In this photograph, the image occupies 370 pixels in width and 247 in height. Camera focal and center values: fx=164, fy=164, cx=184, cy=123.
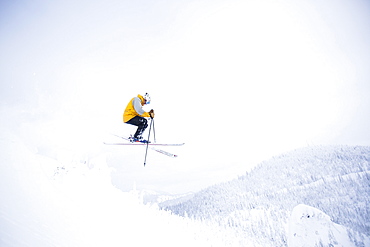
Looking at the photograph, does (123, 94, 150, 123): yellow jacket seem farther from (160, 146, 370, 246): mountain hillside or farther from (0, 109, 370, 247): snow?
(160, 146, 370, 246): mountain hillside

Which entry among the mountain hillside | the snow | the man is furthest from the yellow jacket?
the mountain hillside

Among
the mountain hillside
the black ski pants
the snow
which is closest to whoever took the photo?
the snow

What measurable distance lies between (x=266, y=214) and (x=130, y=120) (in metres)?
84.7

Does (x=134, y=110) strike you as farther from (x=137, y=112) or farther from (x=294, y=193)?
(x=294, y=193)

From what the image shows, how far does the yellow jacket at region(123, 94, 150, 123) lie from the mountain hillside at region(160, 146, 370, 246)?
47940 millimetres

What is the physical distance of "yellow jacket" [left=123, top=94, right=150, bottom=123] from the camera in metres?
9.91

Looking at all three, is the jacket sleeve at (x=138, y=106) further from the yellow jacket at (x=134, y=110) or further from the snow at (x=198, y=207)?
the snow at (x=198, y=207)

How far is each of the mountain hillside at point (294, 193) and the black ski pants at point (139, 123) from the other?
46.5m

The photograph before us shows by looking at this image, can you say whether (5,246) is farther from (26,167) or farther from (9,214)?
(26,167)

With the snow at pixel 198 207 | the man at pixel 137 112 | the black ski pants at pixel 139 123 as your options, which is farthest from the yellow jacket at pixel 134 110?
the snow at pixel 198 207

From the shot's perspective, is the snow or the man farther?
the man

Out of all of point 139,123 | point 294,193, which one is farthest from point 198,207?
point 139,123

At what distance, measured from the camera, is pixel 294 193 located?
3738 inches

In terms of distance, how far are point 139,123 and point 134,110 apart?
1013 millimetres
